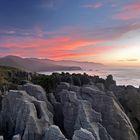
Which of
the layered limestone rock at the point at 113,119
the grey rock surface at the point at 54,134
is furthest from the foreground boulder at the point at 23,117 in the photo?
the layered limestone rock at the point at 113,119

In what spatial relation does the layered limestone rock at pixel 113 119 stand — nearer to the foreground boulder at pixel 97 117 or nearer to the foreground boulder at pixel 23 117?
the foreground boulder at pixel 97 117

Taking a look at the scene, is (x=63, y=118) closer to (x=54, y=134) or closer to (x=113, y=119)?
(x=113, y=119)

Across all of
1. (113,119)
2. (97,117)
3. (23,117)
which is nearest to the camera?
(23,117)

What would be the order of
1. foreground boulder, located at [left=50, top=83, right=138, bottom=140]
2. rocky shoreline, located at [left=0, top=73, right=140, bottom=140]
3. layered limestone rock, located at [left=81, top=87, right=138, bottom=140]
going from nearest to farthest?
rocky shoreline, located at [left=0, top=73, right=140, bottom=140] → foreground boulder, located at [left=50, top=83, right=138, bottom=140] → layered limestone rock, located at [left=81, top=87, right=138, bottom=140]

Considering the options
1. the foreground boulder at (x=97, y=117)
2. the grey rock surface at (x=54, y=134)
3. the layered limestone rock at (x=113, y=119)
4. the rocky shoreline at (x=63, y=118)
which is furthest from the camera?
the layered limestone rock at (x=113, y=119)

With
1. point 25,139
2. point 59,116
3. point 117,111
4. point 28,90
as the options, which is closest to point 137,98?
point 117,111

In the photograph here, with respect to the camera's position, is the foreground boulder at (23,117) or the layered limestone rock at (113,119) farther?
the layered limestone rock at (113,119)

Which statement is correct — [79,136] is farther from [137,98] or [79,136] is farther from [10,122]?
[137,98]

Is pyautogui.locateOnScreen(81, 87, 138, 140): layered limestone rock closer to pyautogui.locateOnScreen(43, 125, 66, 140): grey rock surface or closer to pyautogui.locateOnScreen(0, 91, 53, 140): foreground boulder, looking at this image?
pyautogui.locateOnScreen(0, 91, 53, 140): foreground boulder

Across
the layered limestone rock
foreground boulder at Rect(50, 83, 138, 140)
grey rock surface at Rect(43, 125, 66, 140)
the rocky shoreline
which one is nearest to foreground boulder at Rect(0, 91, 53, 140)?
the rocky shoreline

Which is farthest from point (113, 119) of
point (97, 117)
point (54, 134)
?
point (54, 134)

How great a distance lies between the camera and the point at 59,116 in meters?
34.0

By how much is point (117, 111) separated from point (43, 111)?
29.8 ft

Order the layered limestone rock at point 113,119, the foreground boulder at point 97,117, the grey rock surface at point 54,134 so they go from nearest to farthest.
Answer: the grey rock surface at point 54,134
the foreground boulder at point 97,117
the layered limestone rock at point 113,119
